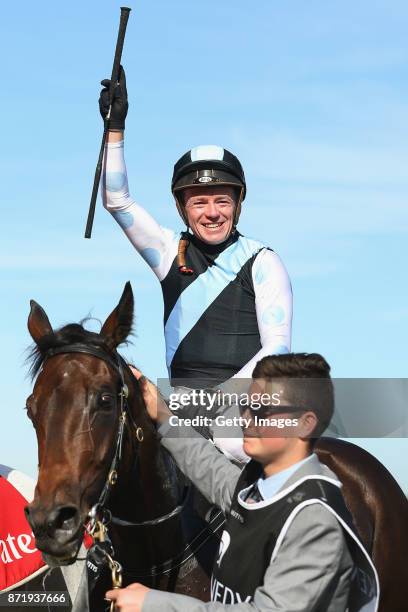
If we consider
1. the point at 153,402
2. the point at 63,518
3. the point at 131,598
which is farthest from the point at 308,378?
the point at 153,402

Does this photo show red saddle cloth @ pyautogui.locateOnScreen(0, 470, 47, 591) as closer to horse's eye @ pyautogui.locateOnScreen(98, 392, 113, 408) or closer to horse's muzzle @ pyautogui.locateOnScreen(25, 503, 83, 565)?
horse's eye @ pyautogui.locateOnScreen(98, 392, 113, 408)

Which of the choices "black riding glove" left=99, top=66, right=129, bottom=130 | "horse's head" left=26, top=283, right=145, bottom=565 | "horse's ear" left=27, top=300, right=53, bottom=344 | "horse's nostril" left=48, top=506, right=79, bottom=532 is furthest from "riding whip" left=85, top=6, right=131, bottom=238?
"horse's nostril" left=48, top=506, right=79, bottom=532

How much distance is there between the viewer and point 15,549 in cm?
764

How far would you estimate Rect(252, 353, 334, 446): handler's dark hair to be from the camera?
11.5 ft

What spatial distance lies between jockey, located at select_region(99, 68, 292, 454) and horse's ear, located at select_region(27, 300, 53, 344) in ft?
3.11

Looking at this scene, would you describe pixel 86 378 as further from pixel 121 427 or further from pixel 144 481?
pixel 144 481

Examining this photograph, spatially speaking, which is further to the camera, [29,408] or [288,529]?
[29,408]

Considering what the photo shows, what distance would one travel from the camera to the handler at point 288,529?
3195 millimetres

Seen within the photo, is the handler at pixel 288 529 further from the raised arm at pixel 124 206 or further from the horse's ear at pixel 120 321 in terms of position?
the raised arm at pixel 124 206

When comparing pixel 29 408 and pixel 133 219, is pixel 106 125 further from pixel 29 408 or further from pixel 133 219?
pixel 29 408

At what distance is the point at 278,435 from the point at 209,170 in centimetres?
238

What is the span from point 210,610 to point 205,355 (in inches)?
89.3

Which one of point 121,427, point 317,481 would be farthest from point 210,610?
point 121,427

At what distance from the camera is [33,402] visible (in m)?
4.20
